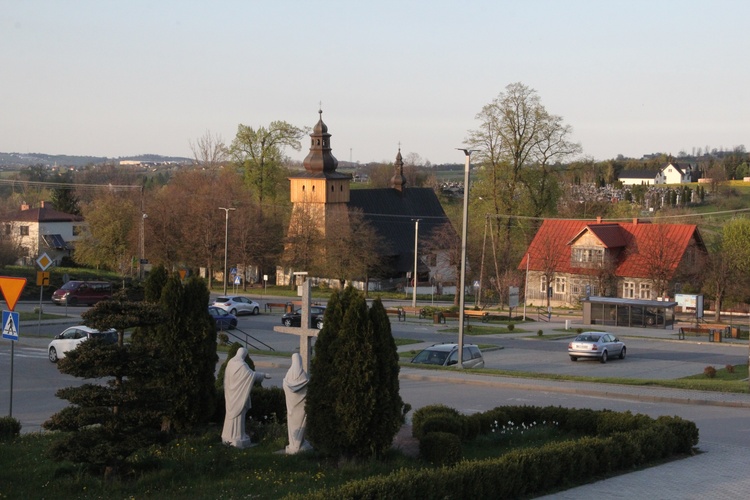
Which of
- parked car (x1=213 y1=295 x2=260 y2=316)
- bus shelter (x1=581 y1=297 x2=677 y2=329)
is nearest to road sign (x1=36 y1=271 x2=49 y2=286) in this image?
parked car (x1=213 y1=295 x2=260 y2=316)

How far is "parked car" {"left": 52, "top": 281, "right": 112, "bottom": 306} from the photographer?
52875mm

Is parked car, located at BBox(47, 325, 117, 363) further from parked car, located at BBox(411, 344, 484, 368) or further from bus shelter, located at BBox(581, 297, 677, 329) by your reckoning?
bus shelter, located at BBox(581, 297, 677, 329)

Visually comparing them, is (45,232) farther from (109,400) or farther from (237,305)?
(109,400)

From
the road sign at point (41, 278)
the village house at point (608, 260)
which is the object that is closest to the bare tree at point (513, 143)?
the village house at point (608, 260)

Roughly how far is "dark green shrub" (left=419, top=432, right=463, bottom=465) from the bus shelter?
40619mm

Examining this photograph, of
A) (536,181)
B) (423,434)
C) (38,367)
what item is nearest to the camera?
(423,434)

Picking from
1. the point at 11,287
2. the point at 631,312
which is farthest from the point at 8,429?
the point at 631,312

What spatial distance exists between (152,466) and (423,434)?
427 cm

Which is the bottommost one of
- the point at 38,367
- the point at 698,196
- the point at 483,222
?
the point at 38,367

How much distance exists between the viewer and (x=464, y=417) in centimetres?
1625

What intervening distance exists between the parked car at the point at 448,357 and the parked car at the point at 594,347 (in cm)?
643

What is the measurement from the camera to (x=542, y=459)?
13.4m

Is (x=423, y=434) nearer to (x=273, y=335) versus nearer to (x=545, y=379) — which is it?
(x=545, y=379)

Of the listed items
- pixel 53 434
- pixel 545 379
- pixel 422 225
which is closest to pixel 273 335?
pixel 545 379
